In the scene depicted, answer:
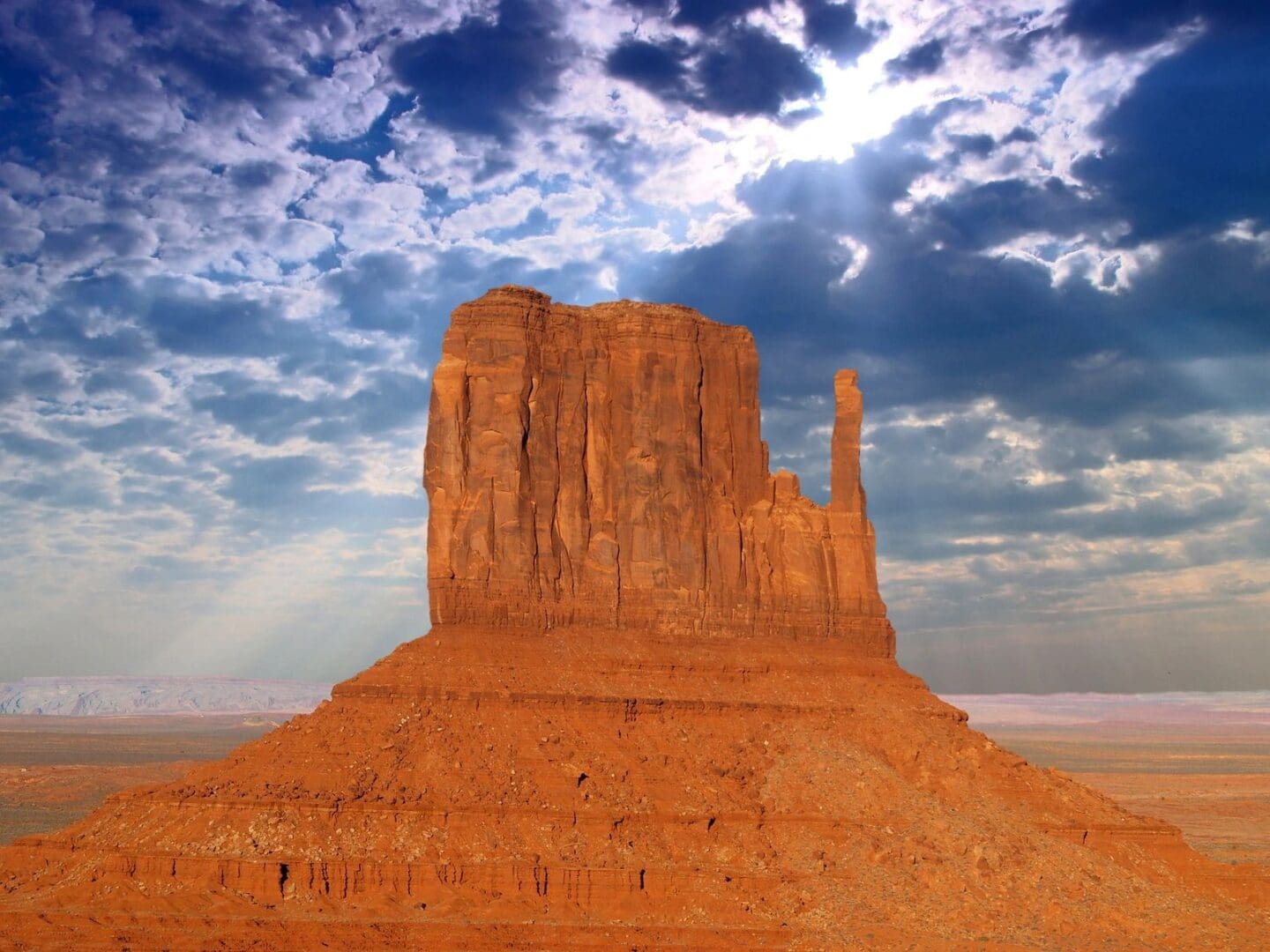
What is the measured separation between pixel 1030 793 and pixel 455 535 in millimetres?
22843

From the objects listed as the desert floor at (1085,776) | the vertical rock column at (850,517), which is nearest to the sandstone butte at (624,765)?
the vertical rock column at (850,517)

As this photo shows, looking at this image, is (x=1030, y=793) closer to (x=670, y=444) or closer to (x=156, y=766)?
(x=670, y=444)

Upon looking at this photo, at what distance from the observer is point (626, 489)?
210 ft

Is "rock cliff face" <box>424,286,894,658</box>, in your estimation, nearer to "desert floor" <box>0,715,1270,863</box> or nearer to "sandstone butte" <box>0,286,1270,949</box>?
"sandstone butte" <box>0,286,1270,949</box>

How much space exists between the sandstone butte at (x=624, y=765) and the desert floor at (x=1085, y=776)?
2302 cm

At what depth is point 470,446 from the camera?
2421 inches

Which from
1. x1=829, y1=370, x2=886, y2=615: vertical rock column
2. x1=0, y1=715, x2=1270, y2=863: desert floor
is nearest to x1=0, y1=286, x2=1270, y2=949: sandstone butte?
x1=829, y1=370, x2=886, y2=615: vertical rock column

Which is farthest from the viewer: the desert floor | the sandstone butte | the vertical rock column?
the desert floor

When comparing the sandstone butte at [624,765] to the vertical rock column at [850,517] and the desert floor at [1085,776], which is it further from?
the desert floor at [1085,776]

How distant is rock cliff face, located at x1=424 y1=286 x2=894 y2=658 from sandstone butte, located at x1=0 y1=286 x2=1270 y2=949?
0.36 ft

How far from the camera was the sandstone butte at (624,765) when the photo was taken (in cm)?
4756

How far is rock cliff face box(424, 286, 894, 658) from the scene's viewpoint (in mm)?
61062

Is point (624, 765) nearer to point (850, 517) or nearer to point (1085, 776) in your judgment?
point (850, 517)

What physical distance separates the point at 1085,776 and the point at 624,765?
280ft
